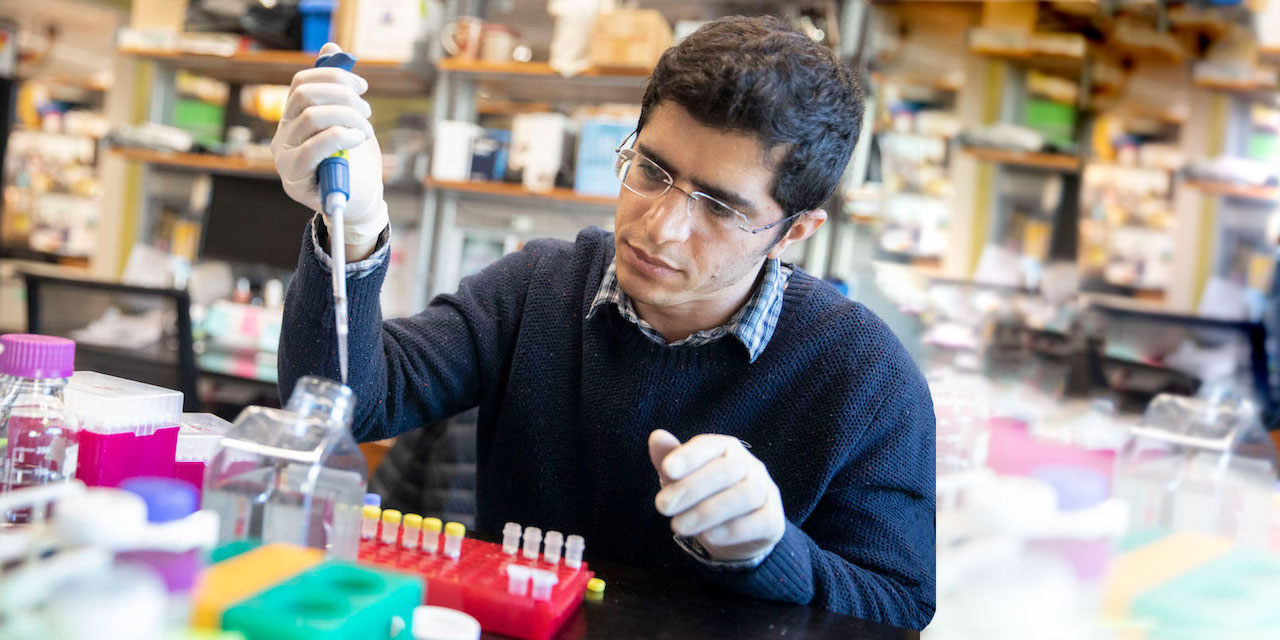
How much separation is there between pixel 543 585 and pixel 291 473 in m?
0.21

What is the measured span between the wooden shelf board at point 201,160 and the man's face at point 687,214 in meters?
2.78

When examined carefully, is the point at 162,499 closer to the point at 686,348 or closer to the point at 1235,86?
the point at 686,348

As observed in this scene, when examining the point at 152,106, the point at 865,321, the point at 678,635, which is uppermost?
the point at 152,106

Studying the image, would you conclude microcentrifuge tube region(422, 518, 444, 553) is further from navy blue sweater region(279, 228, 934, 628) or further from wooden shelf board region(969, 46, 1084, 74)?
wooden shelf board region(969, 46, 1084, 74)

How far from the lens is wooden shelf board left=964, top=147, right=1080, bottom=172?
3.32 meters

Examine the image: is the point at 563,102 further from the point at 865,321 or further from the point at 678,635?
the point at 678,635

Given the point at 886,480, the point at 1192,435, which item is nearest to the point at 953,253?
the point at 886,480

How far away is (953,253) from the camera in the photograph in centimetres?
354

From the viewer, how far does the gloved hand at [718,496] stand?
0.81 m

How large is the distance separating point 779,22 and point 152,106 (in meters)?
3.56

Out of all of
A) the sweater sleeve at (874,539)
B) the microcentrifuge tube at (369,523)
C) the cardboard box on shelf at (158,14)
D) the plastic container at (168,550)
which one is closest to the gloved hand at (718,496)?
the sweater sleeve at (874,539)

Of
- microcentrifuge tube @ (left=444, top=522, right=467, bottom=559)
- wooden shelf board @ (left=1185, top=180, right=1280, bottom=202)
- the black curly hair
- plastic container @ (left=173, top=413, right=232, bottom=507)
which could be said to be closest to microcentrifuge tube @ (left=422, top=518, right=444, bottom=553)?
microcentrifuge tube @ (left=444, top=522, right=467, bottom=559)

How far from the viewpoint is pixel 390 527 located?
850 mm

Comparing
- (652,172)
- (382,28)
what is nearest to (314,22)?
(382,28)
